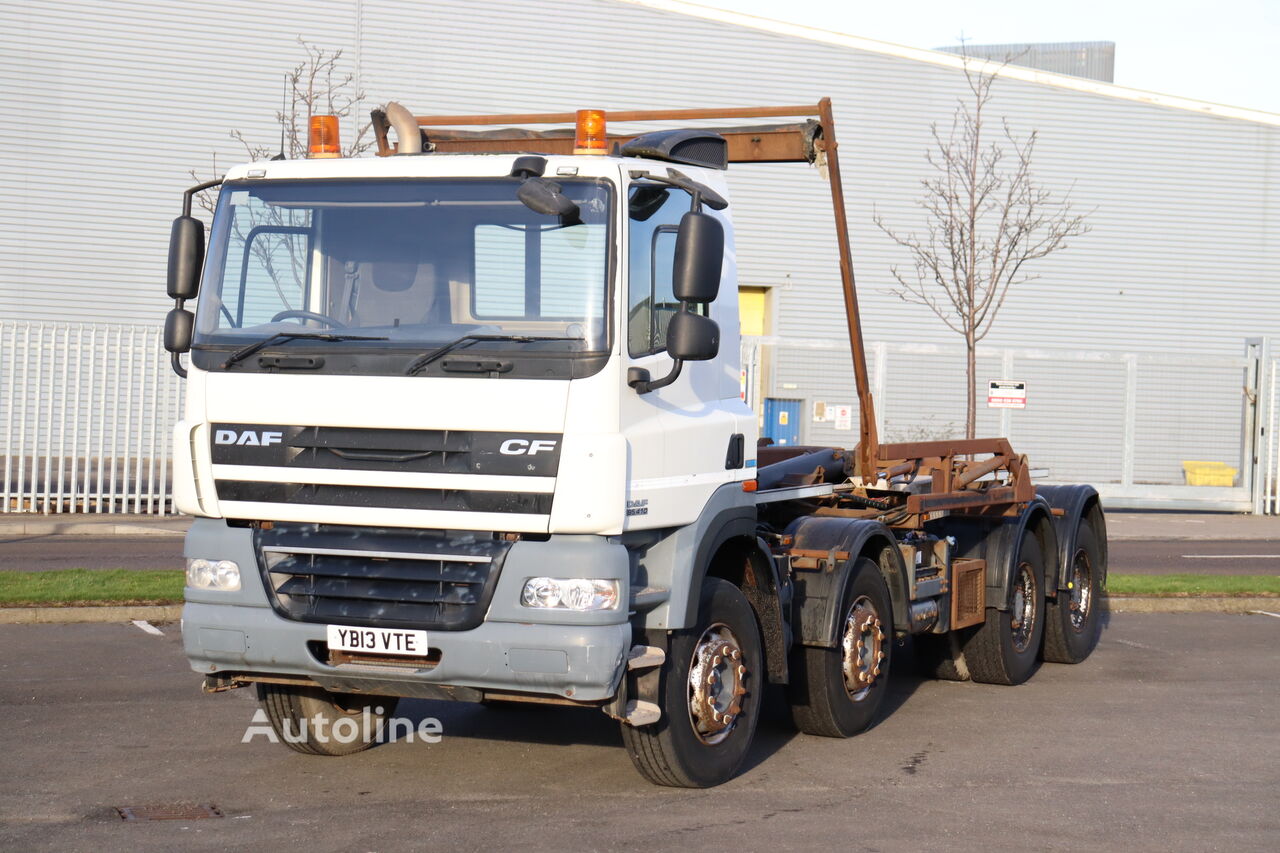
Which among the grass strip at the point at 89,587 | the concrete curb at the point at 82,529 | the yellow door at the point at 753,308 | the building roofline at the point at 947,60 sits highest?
the building roofline at the point at 947,60

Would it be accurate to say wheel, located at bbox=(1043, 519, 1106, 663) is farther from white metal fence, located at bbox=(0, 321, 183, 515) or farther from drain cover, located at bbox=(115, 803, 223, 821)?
white metal fence, located at bbox=(0, 321, 183, 515)

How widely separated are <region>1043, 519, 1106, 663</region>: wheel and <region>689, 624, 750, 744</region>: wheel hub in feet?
14.9

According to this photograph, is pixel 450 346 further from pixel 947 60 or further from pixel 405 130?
pixel 947 60

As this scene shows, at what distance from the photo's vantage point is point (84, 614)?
38.3 feet

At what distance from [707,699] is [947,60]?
29647mm

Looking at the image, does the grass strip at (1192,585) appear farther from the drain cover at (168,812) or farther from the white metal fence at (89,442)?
the white metal fence at (89,442)

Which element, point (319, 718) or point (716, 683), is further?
point (319, 718)

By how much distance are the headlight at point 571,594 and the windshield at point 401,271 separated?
91 cm

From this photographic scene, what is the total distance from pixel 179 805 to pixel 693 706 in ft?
7.35

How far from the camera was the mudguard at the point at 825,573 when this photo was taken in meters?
7.83


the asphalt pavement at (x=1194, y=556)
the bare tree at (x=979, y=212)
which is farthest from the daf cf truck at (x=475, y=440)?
the bare tree at (x=979, y=212)

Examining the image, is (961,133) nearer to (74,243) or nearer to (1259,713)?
(74,243)

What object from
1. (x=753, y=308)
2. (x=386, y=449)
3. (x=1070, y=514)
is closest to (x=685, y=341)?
(x=386, y=449)

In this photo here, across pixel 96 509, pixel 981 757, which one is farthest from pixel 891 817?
pixel 96 509
